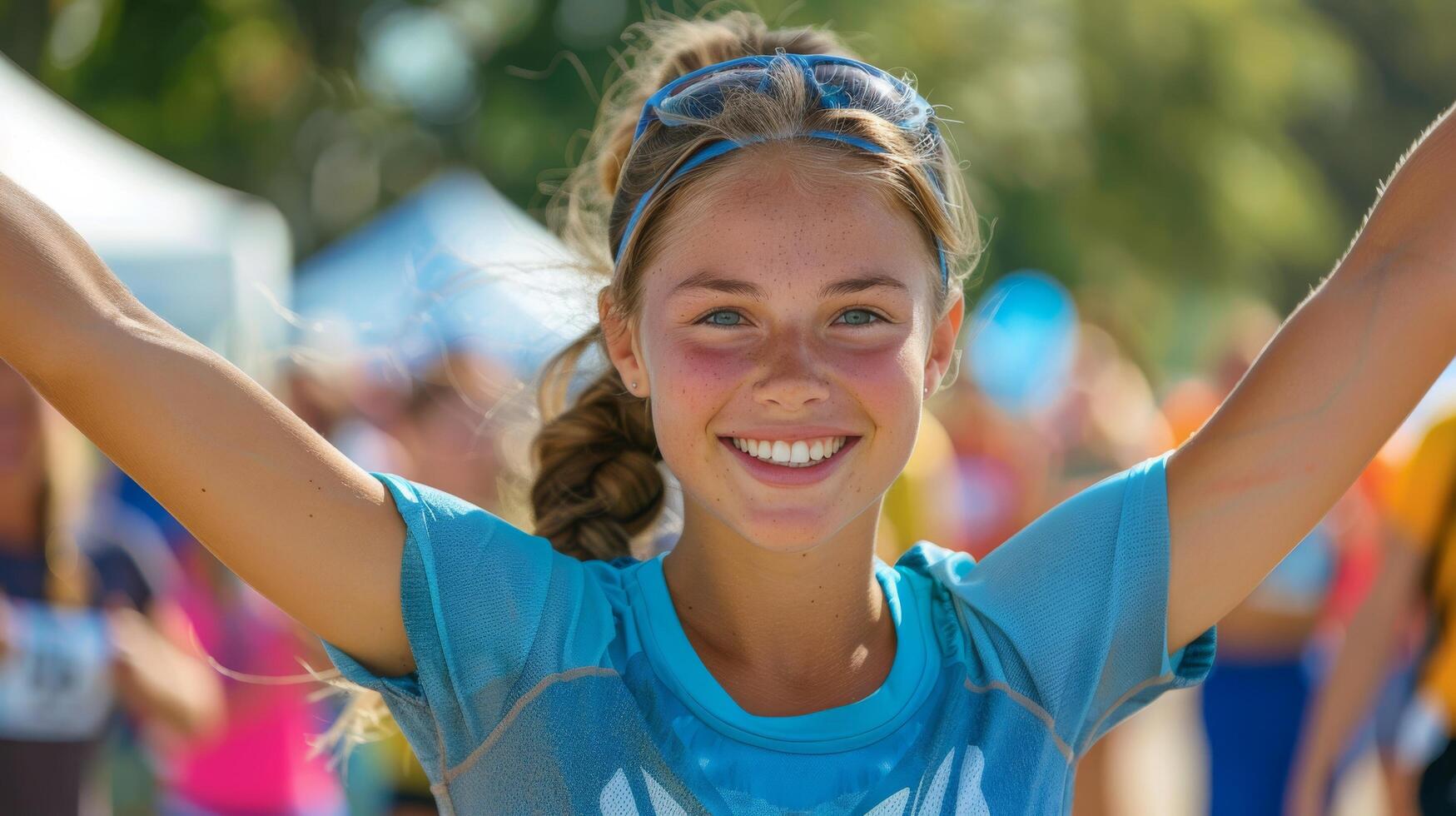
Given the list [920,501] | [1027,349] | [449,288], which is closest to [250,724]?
[920,501]

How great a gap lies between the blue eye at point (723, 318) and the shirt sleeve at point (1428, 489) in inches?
98.4

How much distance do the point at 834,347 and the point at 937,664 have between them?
16.6 inches

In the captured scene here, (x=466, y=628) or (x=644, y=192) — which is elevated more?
(x=644, y=192)

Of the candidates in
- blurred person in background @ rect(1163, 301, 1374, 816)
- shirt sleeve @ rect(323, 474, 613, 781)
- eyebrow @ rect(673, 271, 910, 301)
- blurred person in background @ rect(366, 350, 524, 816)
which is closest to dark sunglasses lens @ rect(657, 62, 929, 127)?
eyebrow @ rect(673, 271, 910, 301)

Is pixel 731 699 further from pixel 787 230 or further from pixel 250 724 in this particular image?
pixel 250 724

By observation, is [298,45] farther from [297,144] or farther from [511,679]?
[511,679]

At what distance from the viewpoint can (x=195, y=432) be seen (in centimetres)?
159

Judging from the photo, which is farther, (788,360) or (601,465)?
(601,465)

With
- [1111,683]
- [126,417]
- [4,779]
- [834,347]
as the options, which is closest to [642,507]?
[834,347]

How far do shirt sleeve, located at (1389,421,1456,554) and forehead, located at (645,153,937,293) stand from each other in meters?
2.26

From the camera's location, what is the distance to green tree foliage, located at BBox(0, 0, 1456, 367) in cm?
1251

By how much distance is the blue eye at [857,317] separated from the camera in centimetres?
189

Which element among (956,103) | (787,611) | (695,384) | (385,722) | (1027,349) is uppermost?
(956,103)

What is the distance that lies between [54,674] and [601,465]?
2.20m
